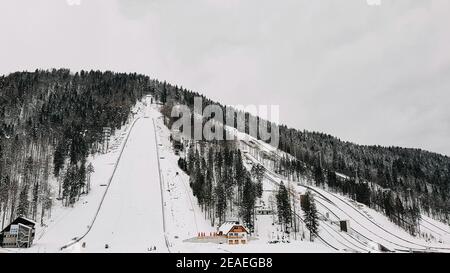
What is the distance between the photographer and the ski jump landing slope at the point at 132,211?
2223 inches

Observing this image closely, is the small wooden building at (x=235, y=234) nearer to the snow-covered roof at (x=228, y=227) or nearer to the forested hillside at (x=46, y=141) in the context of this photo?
the snow-covered roof at (x=228, y=227)

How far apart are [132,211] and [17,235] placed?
2416 cm

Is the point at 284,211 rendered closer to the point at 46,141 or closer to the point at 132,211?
the point at 132,211

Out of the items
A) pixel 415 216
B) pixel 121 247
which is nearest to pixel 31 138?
pixel 121 247

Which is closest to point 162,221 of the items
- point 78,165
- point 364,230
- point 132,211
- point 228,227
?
point 132,211

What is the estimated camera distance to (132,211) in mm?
74938

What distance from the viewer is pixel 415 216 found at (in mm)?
112500

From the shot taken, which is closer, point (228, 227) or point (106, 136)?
point (228, 227)

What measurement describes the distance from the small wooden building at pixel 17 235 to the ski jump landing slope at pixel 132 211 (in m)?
7.67

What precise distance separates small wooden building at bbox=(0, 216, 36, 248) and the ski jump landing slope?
25.2 feet

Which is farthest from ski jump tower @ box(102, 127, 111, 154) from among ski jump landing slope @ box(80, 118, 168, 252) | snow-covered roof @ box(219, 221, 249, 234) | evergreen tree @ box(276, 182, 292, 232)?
snow-covered roof @ box(219, 221, 249, 234)
